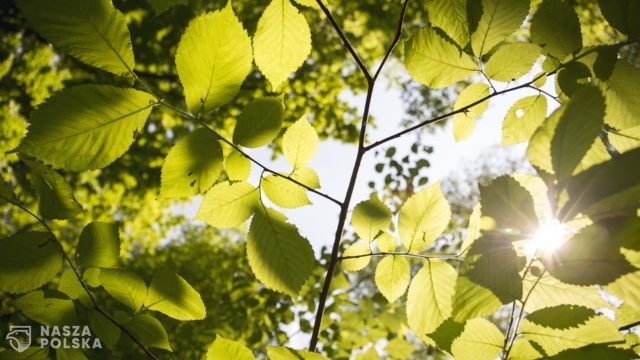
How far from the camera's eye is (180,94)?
6395mm

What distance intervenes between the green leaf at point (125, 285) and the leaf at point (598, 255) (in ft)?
3.08

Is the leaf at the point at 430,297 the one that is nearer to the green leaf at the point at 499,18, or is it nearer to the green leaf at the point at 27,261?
the green leaf at the point at 499,18

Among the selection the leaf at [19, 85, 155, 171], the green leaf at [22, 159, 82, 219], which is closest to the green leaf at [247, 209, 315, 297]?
the leaf at [19, 85, 155, 171]

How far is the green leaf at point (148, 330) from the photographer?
1.03 metres

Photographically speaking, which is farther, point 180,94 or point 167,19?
point 180,94

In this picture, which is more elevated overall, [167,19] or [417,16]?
[417,16]

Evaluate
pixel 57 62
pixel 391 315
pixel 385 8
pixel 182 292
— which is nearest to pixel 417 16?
pixel 385 8

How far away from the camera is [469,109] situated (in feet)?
3.74

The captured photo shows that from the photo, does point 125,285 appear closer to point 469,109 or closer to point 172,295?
point 172,295

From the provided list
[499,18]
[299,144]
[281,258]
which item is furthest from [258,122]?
[499,18]

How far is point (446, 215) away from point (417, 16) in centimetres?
647

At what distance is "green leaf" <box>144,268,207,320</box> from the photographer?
1.02 metres

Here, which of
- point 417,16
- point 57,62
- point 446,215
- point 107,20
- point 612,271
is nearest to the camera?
point 612,271

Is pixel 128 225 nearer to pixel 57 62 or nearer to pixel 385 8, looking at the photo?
pixel 57 62
